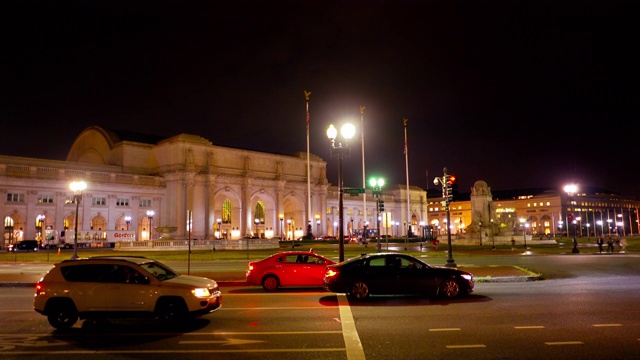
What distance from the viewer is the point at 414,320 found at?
12703mm

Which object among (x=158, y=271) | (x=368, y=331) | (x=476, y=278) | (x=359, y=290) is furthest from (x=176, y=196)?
(x=368, y=331)

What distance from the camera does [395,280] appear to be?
16.3 m

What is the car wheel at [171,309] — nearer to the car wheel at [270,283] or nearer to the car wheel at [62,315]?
the car wheel at [62,315]

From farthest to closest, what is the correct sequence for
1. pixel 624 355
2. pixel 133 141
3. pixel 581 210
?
pixel 581 210 < pixel 133 141 < pixel 624 355

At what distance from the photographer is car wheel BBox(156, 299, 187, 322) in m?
12.4

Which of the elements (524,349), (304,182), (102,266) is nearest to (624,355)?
(524,349)

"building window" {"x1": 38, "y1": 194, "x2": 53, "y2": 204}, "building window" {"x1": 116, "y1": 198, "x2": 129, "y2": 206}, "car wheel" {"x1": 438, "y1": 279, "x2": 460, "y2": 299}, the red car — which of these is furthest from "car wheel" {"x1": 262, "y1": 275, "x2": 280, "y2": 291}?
"building window" {"x1": 116, "y1": 198, "x2": 129, "y2": 206}

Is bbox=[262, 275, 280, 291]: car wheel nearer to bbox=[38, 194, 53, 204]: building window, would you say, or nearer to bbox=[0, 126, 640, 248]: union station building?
bbox=[0, 126, 640, 248]: union station building

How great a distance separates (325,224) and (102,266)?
11364cm

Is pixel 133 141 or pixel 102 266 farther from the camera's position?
pixel 133 141

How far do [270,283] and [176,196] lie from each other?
275 ft

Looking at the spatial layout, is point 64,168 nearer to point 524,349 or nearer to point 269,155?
point 269,155

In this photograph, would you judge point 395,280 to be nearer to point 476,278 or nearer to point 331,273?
point 331,273

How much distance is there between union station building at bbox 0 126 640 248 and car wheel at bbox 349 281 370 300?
48.6 m
